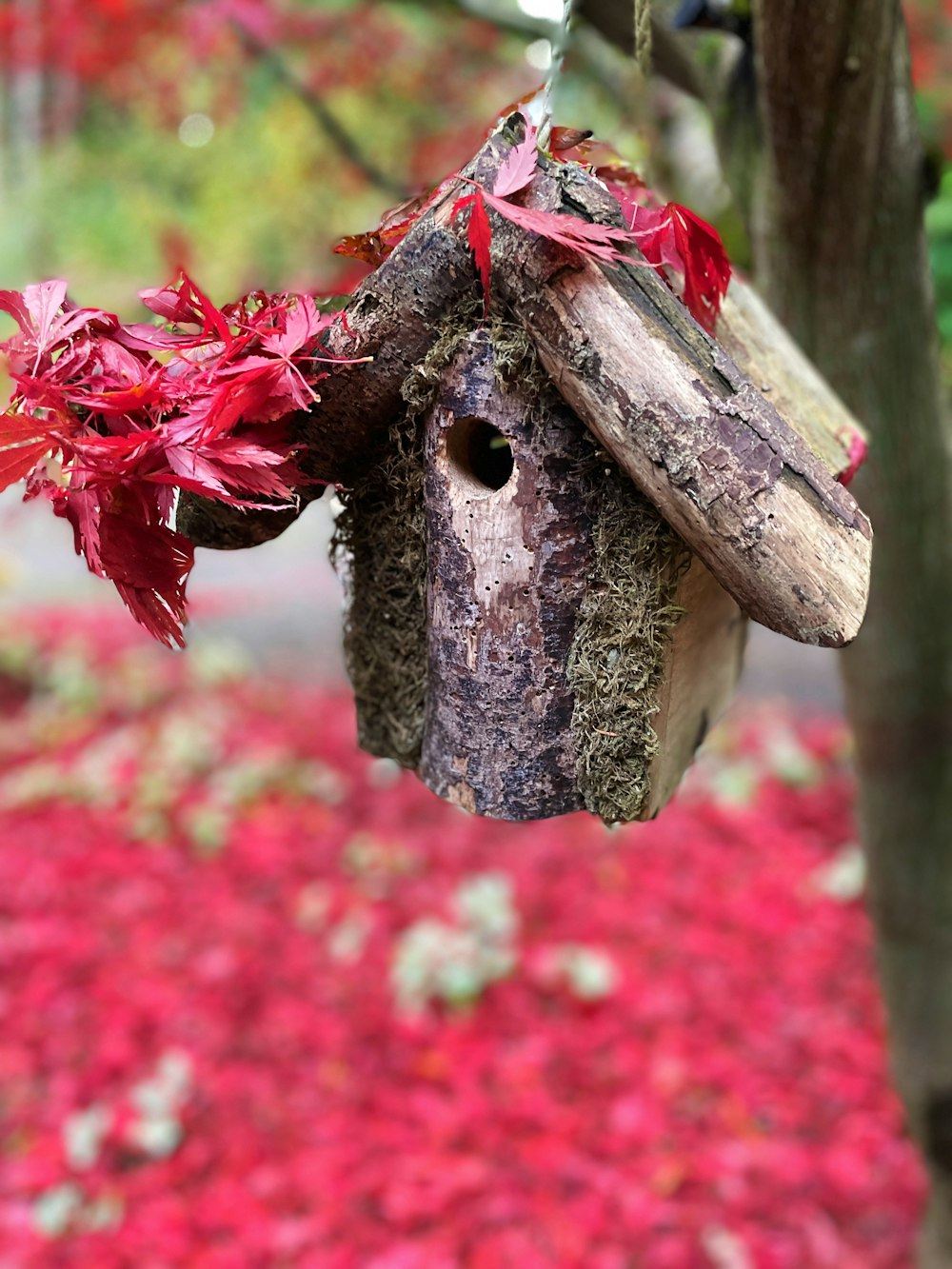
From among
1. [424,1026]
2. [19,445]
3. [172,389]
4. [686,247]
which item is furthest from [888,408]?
[424,1026]

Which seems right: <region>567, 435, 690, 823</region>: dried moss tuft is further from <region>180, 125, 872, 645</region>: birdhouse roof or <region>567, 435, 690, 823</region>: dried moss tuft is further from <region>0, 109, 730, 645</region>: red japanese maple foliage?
<region>0, 109, 730, 645</region>: red japanese maple foliage

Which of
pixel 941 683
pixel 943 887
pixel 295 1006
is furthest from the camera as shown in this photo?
pixel 295 1006

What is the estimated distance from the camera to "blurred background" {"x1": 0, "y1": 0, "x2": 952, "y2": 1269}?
327 cm

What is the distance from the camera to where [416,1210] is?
10.9ft

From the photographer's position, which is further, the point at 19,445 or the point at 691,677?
the point at 691,677

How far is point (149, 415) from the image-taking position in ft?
3.38

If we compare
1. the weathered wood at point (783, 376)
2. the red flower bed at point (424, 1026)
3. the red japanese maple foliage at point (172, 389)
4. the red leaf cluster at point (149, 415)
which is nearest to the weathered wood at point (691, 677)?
the weathered wood at point (783, 376)

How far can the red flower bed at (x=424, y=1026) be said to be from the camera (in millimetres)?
3287

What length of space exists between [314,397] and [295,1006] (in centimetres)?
360

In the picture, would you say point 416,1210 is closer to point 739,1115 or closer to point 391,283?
point 739,1115

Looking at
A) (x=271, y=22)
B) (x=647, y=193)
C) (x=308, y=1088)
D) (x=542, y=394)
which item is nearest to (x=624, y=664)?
(x=542, y=394)

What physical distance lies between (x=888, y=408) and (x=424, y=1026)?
304cm

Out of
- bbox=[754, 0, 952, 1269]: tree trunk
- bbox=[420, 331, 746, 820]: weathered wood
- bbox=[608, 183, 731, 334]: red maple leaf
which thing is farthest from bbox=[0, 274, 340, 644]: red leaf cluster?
bbox=[754, 0, 952, 1269]: tree trunk

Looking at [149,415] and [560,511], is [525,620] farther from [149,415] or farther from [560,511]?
[149,415]
